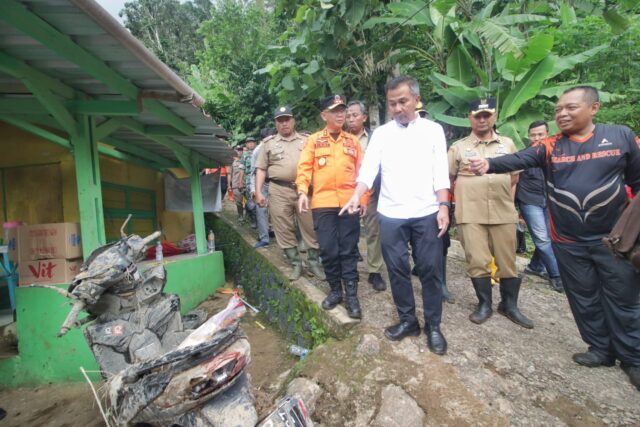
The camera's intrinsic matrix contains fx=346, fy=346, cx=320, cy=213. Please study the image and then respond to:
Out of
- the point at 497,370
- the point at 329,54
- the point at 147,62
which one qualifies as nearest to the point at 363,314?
the point at 497,370

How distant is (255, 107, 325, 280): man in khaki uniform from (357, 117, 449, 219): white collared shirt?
63.7 inches

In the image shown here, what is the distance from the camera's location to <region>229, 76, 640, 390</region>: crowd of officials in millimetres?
2334

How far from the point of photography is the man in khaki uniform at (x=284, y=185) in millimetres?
4105

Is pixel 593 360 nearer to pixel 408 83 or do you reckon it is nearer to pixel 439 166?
pixel 439 166

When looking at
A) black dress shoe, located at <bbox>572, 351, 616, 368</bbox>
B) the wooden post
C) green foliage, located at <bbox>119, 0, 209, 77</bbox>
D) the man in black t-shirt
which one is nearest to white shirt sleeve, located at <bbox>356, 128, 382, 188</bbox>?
the man in black t-shirt

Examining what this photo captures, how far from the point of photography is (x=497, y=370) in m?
2.39

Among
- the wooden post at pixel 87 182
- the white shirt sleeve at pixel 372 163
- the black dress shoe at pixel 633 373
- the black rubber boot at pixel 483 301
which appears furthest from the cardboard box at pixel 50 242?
the black dress shoe at pixel 633 373

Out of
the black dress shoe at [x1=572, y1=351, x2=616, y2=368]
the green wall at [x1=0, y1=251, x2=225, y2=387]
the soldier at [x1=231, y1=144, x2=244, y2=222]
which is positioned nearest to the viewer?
the black dress shoe at [x1=572, y1=351, x2=616, y2=368]

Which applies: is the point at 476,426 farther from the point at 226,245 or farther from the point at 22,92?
the point at 226,245

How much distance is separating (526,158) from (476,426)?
1.89m

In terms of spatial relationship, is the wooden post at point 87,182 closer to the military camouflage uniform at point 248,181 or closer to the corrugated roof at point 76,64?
the corrugated roof at point 76,64

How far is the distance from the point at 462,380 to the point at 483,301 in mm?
1012

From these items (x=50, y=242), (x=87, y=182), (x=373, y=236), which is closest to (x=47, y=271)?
(x=50, y=242)

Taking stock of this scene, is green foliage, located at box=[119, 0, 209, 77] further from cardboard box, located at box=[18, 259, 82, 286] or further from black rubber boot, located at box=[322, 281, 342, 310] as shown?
black rubber boot, located at box=[322, 281, 342, 310]
